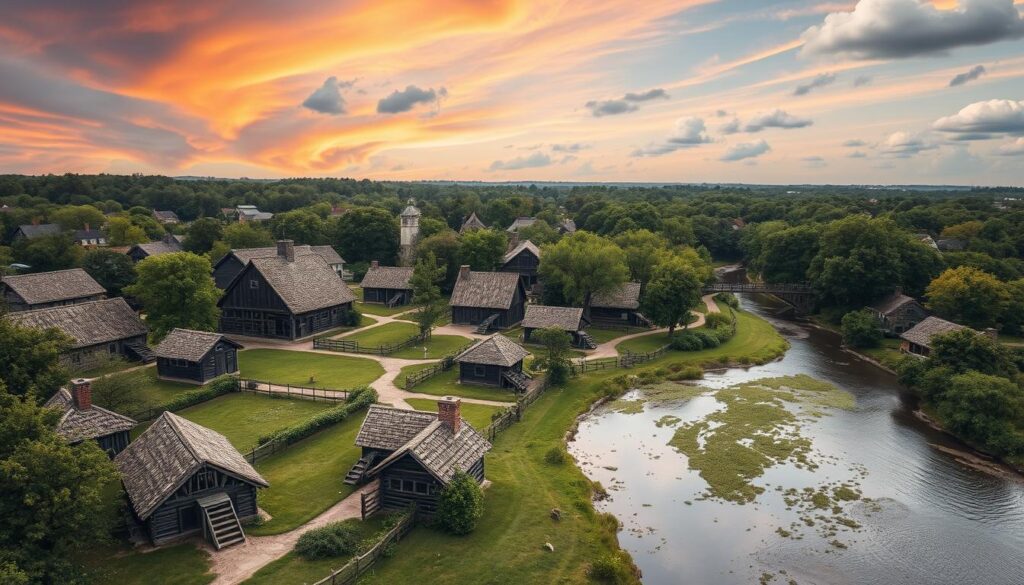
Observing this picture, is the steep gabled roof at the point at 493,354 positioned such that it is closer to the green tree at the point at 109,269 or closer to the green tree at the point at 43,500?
the green tree at the point at 43,500

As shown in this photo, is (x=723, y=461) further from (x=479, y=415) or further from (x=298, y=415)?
(x=298, y=415)

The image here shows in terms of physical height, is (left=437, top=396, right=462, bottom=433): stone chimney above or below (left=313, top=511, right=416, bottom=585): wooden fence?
above

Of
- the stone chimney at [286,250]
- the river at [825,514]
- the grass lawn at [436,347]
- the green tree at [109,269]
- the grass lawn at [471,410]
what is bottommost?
the river at [825,514]

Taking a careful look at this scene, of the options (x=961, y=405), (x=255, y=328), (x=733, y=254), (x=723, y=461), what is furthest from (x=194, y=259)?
(x=733, y=254)

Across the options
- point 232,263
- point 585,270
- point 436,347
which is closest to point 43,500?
point 436,347

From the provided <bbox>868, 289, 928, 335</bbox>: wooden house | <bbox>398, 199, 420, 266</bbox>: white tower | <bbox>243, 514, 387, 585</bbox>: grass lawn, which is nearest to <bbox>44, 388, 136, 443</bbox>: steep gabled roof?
<bbox>243, 514, 387, 585</bbox>: grass lawn

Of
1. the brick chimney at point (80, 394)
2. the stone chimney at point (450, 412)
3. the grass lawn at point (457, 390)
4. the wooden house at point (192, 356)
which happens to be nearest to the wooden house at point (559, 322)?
the grass lawn at point (457, 390)

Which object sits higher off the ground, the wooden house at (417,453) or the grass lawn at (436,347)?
the wooden house at (417,453)

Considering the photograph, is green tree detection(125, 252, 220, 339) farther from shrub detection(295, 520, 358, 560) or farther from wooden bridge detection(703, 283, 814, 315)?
wooden bridge detection(703, 283, 814, 315)
